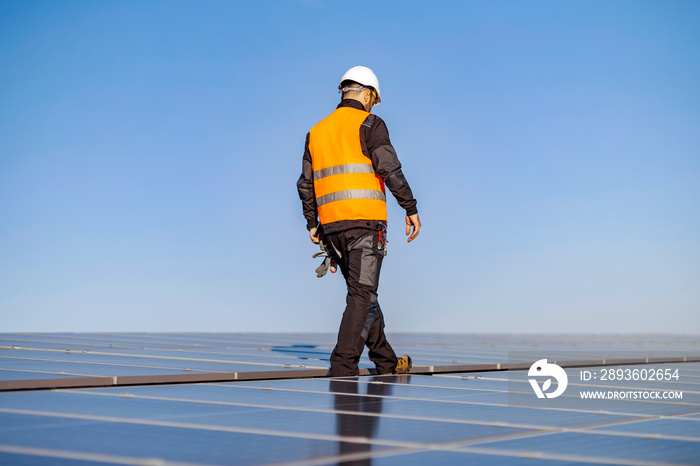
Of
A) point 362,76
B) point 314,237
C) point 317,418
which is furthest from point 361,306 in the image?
point 317,418

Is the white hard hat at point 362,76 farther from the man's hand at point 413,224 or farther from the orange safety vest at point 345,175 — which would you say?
the man's hand at point 413,224

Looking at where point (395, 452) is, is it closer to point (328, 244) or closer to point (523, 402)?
point (523, 402)

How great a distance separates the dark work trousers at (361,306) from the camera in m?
5.60

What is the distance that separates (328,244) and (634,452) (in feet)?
12.2

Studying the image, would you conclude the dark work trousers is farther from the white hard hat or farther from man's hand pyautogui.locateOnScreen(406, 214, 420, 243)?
the white hard hat

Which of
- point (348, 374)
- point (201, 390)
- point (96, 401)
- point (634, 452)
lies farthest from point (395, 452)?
point (348, 374)

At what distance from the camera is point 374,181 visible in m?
5.80

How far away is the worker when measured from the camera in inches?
224

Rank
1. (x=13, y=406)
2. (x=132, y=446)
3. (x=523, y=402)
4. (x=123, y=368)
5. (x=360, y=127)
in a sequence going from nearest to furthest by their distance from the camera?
(x=132, y=446)
(x=13, y=406)
(x=523, y=402)
(x=123, y=368)
(x=360, y=127)

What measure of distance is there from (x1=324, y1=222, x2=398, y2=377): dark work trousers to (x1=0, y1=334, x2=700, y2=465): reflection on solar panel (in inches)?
7.2

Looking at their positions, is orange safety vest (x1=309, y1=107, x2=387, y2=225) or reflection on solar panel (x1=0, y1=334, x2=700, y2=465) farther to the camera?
orange safety vest (x1=309, y1=107, x2=387, y2=225)

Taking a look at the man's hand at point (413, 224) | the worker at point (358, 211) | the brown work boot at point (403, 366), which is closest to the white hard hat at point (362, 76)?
the worker at point (358, 211)

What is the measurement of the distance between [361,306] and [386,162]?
3.09 ft

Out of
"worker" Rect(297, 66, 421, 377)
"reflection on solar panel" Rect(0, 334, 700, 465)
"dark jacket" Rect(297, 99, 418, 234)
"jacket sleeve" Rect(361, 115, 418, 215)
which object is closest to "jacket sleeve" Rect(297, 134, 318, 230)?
"worker" Rect(297, 66, 421, 377)
